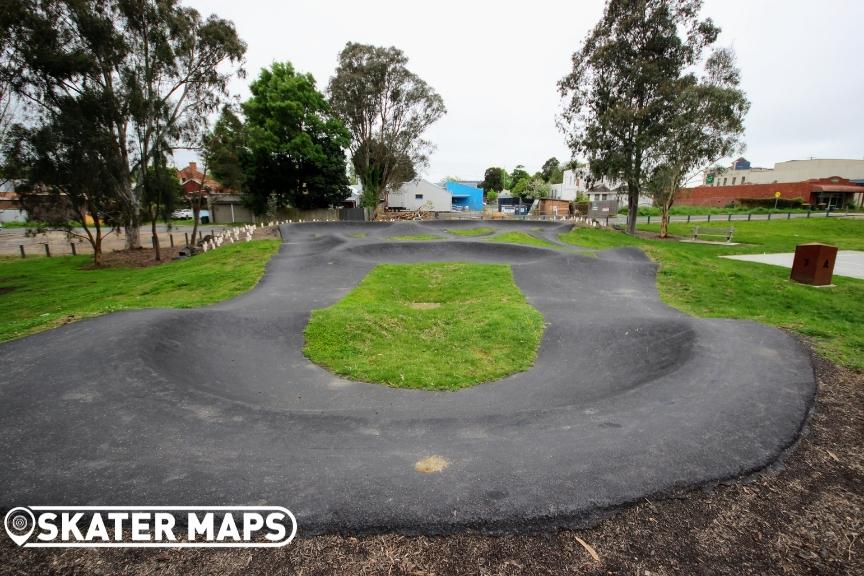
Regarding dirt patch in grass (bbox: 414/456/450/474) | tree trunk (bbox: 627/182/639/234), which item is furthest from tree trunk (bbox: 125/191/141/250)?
tree trunk (bbox: 627/182/639/234)

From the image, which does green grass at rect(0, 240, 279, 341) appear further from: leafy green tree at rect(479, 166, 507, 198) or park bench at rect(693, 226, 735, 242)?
leafy green tree at rect(479, 166, 507, 198)

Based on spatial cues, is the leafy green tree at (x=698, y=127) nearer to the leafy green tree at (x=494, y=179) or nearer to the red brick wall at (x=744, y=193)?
the red brick wall at (x=744, y=193)

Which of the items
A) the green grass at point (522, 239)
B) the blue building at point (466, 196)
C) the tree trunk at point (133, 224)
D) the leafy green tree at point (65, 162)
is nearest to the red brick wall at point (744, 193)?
the blue building at point (466, 196)

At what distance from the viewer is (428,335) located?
9438 millimetres

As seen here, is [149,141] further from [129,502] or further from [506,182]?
[506,182]

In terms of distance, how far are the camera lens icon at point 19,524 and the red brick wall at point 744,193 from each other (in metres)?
58.8

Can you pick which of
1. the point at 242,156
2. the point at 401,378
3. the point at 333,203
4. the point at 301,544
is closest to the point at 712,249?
the point at 401,378

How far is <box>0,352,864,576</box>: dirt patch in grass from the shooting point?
286 centimetres

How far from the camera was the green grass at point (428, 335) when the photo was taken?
294 inches

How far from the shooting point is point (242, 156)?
3675 cm

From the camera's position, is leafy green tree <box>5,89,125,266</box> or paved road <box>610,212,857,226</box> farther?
paved road <box>610,212,857,226</box>

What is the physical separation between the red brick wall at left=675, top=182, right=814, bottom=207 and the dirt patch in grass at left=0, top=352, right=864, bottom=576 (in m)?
55.4

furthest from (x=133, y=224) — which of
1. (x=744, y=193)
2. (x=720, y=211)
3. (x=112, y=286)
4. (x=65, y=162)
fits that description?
(x=744, y=193)

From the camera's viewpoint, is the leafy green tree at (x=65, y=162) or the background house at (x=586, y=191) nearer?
the leafy green tree at (x=65, y=162)
